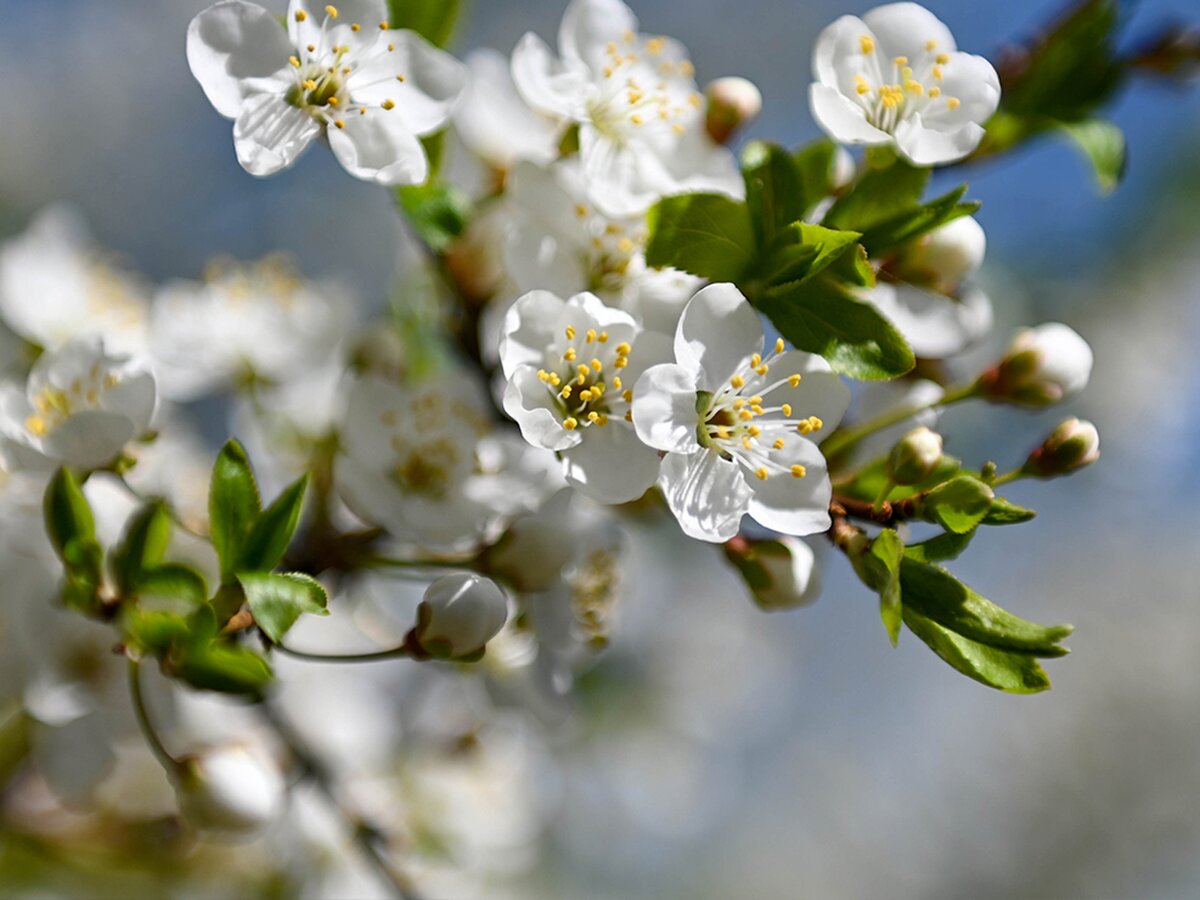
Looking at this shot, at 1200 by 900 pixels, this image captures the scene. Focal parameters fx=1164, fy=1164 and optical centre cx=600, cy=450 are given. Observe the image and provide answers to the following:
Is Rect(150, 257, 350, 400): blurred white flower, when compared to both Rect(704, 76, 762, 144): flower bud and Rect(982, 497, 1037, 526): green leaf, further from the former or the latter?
Rect(982, 497, 1037, 526): green leaf

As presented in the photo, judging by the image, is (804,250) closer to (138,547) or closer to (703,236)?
(703,236)

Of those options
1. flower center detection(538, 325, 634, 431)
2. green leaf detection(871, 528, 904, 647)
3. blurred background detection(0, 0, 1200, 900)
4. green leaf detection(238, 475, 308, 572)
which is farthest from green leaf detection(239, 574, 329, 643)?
blurred background detection(0, 0, 1200, 900)

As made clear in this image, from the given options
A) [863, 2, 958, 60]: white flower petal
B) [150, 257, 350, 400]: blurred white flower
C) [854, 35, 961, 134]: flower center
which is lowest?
[150, 257, 350, 400]: blurred white flower

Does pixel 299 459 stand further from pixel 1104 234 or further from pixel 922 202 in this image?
pixel 1104 234

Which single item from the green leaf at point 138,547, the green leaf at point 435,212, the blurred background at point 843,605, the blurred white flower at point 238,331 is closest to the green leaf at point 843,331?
the green leaf at point 435,212

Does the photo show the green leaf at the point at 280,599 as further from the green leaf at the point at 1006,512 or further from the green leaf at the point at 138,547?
the green leaf at the point at 1006,512

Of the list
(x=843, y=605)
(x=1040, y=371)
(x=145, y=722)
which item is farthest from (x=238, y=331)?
(x=843, y=605)

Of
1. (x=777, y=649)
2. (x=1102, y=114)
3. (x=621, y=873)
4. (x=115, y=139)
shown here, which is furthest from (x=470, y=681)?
(x=115, y=139)
